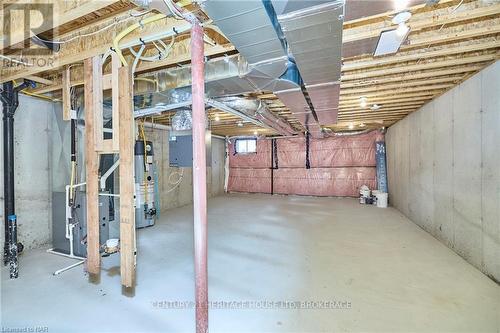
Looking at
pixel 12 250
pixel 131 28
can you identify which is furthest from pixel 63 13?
pixel 12 250

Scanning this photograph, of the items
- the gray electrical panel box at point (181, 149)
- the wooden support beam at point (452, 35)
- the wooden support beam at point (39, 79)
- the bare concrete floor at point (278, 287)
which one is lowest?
the bare concrete floor at point (278, 287)

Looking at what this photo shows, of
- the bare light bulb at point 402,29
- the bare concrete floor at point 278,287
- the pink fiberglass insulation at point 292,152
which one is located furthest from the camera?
the pink fiberglass insulation at point 292,152

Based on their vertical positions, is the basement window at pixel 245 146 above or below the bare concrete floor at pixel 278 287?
above

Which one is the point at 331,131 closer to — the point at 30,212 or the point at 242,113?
the point at 242,113

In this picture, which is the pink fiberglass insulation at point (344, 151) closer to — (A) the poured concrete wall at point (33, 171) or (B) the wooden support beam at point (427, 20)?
(B) the wooden support beam at point (427, 20)

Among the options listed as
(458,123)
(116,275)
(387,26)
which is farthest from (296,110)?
(116,275)

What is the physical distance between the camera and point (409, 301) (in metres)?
2.07

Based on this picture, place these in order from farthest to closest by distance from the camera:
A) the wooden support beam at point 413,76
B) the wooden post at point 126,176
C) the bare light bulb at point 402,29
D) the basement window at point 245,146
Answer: the basement window at point 245,146 < the wooden support beam at point 413,76 < the wooden post at point 126,176 < the bare light bulb at point 402,29

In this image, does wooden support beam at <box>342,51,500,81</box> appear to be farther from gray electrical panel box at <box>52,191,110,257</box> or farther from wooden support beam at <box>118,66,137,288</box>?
gray electrical panel box at <box>52,191,110,257</box>

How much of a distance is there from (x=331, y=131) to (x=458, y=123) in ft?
14.7

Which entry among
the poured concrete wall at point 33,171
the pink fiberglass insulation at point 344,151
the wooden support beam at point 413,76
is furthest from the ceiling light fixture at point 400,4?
the pink fiberglass insulation at point 344,151

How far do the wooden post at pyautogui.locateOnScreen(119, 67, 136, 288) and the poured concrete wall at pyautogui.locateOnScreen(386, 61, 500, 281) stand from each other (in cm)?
359

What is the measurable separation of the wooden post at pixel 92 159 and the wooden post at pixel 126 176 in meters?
0.34

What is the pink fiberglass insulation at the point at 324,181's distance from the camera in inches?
302
